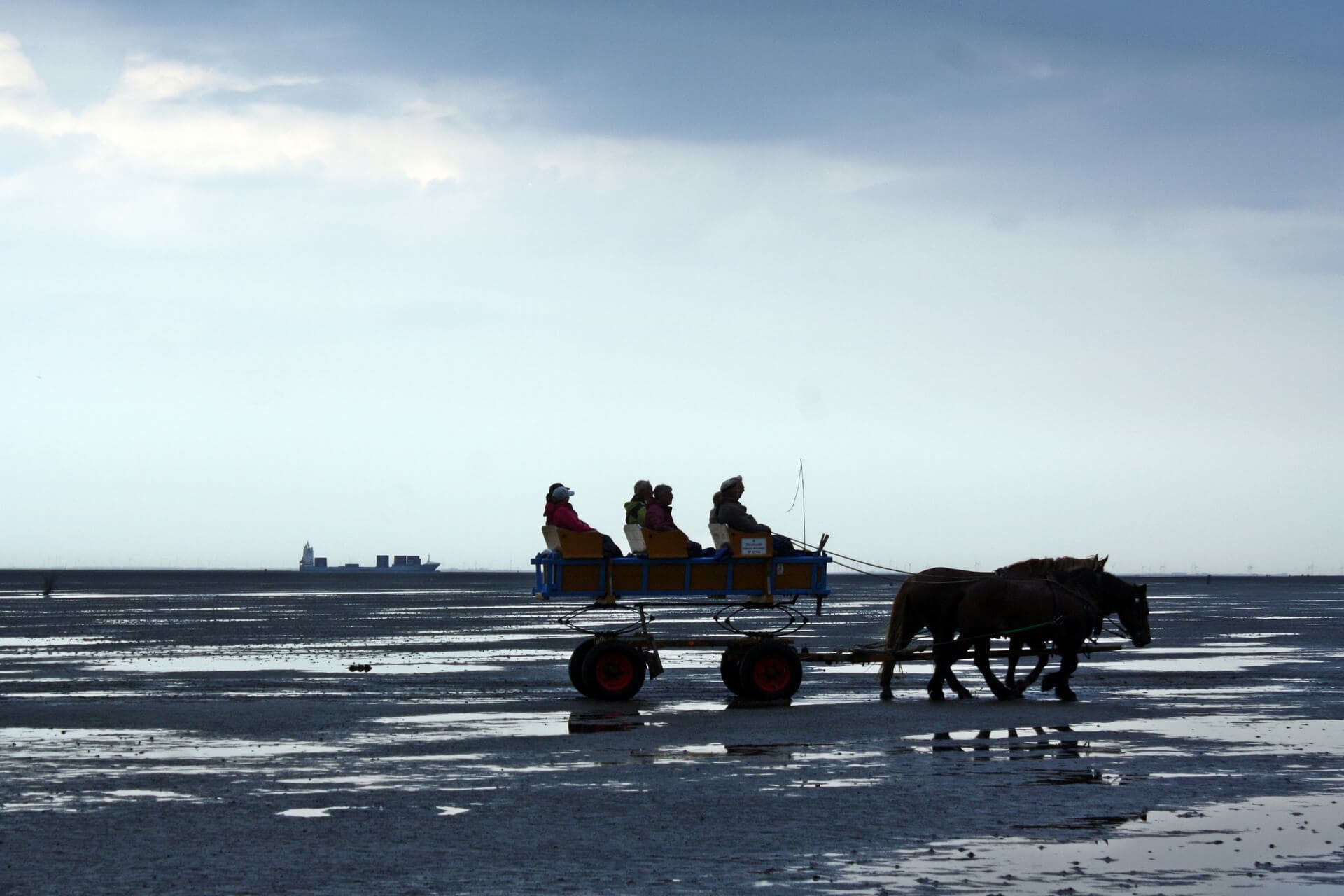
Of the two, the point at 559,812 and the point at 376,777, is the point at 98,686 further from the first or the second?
the point at 559,812

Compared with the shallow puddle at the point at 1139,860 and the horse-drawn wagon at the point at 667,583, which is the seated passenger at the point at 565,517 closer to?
the horse-drawn wagon at the point at 667,583

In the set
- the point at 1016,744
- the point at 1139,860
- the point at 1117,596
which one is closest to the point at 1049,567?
the point at 1117,596

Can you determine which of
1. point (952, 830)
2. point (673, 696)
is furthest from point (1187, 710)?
point (952, 830)

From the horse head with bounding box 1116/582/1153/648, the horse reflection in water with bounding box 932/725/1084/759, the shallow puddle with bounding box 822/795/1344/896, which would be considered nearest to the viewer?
the shallow puddle with bounding box 822/795/1344/896

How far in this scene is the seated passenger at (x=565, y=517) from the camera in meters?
21.7

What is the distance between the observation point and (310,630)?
44750mm

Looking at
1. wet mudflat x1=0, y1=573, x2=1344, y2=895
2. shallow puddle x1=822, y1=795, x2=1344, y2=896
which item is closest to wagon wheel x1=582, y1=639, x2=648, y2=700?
wet mudflat x1=0, y1=573, x2=1344, y2=895

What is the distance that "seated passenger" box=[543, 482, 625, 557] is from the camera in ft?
71.1

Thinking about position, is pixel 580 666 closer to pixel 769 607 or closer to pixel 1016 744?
pixel 769 607

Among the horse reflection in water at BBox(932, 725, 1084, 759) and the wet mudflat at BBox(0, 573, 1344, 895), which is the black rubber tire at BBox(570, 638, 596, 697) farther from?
the horse reflection in water at BBox(932, 725, 1084, 759)

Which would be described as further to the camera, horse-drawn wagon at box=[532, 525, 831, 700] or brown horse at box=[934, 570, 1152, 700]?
brown horse at box=[934, 570, 1152, 700]

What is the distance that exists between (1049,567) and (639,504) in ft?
18.7

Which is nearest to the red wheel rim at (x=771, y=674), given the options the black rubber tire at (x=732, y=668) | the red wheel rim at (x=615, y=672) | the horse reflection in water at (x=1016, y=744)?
the black rubber tire at (x=732, y=668)

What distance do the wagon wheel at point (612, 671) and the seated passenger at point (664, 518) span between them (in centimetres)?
→ 145
